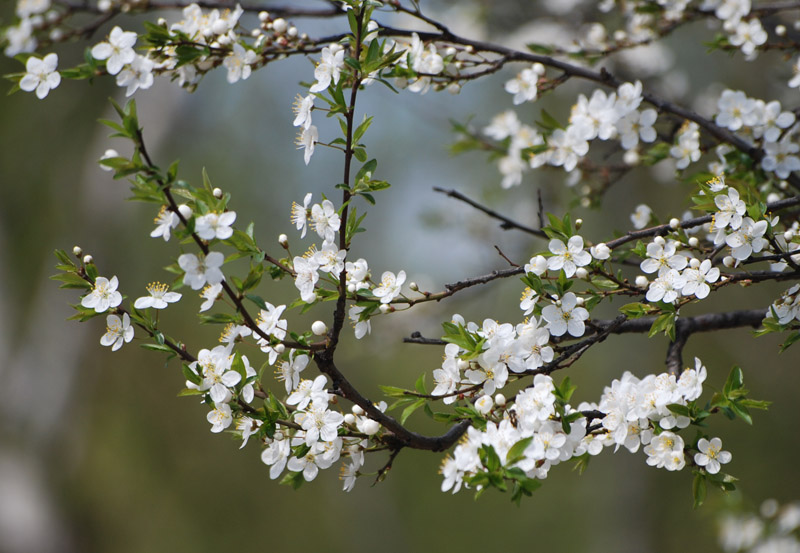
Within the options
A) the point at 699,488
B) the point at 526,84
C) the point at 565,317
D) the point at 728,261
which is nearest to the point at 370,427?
the point at 565,317

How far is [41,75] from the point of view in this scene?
69.3 inches

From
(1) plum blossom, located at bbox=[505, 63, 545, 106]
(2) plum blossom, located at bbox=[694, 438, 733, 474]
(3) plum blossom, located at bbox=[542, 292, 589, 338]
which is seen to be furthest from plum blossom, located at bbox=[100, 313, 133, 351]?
(1) plum blossom, located at bbox=[505, 63, 545, 106]

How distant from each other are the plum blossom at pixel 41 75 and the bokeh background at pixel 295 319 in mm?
1124

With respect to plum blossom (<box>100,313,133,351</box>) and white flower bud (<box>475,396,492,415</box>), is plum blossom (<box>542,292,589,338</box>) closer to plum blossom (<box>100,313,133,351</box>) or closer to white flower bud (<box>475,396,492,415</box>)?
white flower bud (<box>475,396,492,415</box>)

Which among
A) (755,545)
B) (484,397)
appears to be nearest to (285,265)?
(484,397)

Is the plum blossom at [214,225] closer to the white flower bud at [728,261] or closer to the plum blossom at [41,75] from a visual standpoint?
the plum blossom at [41,75]

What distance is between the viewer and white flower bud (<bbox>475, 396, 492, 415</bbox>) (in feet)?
4.36

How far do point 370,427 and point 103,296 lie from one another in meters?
0.63

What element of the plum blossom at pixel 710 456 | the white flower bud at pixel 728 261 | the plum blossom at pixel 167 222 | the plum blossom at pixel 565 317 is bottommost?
the plum blossom at pixel 710 456

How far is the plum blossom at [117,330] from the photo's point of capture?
139 centimetres

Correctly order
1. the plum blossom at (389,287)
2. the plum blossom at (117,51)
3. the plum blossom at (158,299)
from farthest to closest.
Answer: the plum blossom at (117,51) < the plum blossom at (389,287) < the plum blossom at (158,299)

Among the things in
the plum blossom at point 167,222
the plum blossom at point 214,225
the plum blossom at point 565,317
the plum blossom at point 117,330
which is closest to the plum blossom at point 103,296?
the plum blossom at point 117,330

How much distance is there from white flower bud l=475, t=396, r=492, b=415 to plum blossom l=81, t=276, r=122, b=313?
790 millimetres

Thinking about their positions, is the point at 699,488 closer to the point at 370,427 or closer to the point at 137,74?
the point at 370,427
